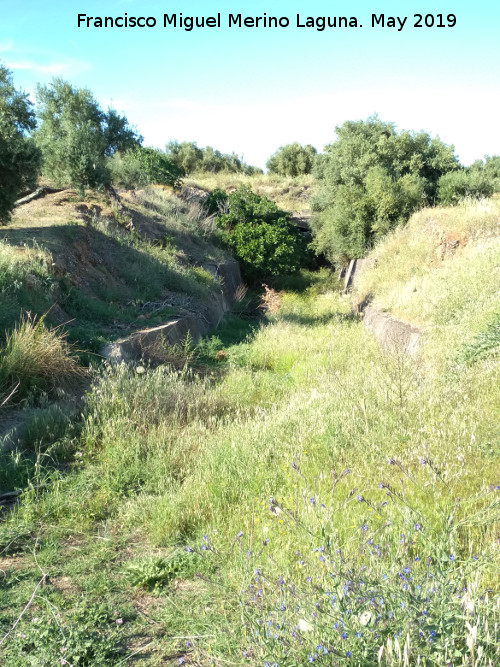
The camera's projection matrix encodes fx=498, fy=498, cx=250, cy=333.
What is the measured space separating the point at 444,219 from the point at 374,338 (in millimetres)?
5991

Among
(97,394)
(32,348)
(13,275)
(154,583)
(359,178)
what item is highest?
(359,178)

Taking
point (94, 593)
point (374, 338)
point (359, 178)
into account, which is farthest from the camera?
point (359, 178)

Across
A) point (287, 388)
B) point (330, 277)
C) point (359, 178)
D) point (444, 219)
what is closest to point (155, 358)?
point (287, 388)

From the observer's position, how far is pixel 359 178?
20.5 m

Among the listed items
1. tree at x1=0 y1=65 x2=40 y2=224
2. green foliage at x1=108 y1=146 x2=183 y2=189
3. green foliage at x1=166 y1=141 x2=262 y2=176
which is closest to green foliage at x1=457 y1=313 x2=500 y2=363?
tree at x1=0 y1=65 x2=40 y2=224

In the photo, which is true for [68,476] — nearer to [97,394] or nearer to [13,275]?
[97,394]

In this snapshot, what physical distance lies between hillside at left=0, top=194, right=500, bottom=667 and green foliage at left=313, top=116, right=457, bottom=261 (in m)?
11.4

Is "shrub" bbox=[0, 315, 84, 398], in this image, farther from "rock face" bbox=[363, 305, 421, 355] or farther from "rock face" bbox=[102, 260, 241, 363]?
"rock face" bbox=[363, 305, 421, 355]

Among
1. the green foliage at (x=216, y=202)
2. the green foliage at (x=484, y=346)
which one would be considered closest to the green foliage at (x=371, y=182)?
the green foliage at (x=216, y=202)

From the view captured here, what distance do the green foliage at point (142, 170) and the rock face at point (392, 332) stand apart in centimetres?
1380

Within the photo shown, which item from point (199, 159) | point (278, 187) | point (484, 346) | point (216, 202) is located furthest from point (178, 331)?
point (199, 159)

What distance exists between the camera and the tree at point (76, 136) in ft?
48.0

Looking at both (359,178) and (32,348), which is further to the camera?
(359,178)

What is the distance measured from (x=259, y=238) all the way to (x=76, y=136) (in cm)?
743
